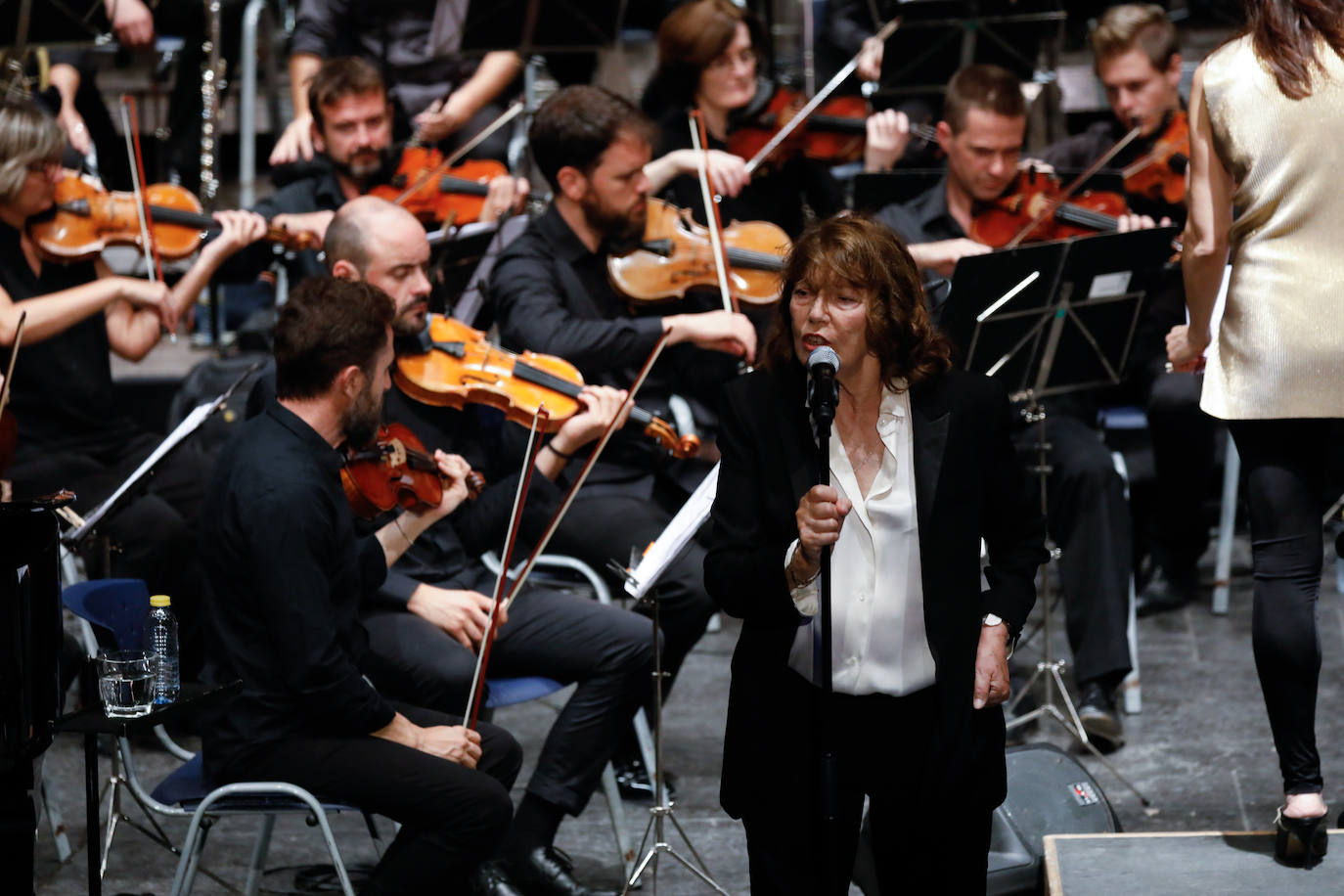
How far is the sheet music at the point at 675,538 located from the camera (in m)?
3.02

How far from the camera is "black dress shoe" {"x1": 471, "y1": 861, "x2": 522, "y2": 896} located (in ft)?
11.0

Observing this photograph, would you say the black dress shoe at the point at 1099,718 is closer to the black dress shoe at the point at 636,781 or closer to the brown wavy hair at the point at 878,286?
the black dress shoe at the point at 636,781

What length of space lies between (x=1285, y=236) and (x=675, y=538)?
1.14 metres

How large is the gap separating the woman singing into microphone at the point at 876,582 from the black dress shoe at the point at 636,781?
146cm

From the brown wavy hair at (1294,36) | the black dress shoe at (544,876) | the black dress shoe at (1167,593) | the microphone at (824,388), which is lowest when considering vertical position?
the black dress shoe at (1167,593)

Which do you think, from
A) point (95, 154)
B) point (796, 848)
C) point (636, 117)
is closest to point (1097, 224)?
point (636, 117)

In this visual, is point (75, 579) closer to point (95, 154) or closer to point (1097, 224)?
point (95, 154)

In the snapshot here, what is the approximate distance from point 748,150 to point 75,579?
2.33 metres

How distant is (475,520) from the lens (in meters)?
3.72

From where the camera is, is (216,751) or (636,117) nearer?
(216,751)

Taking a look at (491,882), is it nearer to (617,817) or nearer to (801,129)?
(617,817)

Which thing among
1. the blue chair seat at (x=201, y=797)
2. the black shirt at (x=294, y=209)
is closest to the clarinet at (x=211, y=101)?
the black shirt at (x=294, y=209)

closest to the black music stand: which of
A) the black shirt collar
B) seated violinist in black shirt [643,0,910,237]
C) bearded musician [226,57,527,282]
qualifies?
seated violinist in black shirt [643,0,910,237]

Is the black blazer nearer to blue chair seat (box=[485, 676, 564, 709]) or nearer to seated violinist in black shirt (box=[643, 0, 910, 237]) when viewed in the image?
blue chair seat (box=[485, 676, 564, 709])
